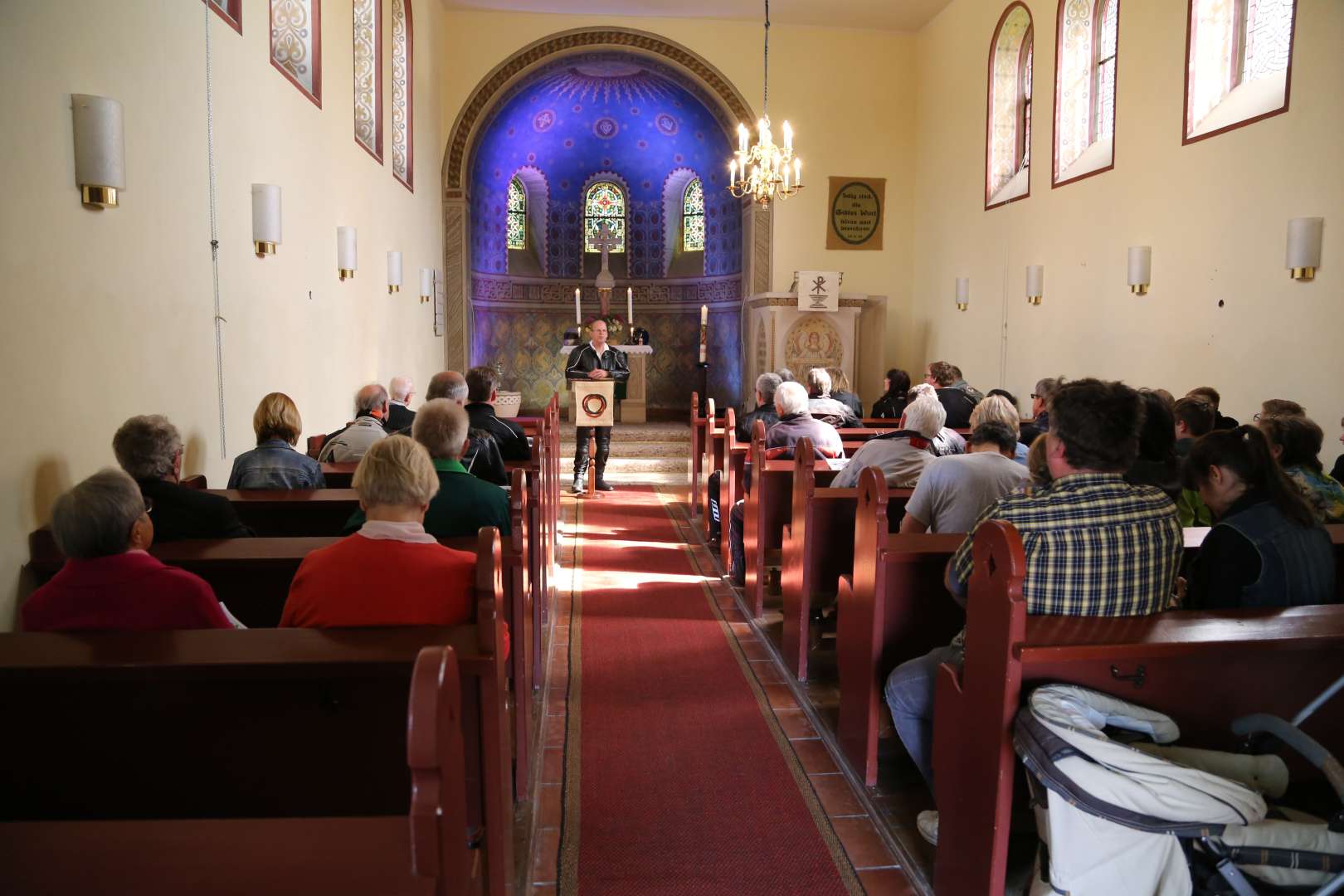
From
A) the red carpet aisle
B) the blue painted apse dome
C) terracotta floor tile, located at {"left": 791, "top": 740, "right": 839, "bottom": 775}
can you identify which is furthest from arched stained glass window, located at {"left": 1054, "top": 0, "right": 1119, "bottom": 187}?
terracotta floor tile, located at {"left": 791, "top": 740, "right": 839, "bottom": 775}

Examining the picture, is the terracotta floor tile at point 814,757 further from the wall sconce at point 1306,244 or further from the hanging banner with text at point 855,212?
the hanging banner with text at point 855,212

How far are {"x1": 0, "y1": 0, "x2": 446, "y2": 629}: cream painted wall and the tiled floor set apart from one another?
1.77 m

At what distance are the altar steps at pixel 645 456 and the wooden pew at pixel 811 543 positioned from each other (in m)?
5.84

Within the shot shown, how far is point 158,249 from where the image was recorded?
4.09 metres

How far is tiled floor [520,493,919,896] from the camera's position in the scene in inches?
107

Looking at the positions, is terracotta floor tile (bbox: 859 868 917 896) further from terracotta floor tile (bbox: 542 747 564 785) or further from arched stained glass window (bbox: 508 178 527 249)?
arched stained glass window (bbox: 508 178 527 249)

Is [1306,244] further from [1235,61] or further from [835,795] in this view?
[835,795]

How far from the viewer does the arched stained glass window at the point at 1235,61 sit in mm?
6047

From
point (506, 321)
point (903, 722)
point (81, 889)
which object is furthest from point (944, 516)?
point (506, 321)

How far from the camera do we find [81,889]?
1.40m

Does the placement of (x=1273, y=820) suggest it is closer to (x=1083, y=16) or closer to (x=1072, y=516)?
(x=1072, y=516)

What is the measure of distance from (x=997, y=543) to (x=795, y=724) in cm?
191

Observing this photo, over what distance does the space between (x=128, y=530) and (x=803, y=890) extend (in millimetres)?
1945

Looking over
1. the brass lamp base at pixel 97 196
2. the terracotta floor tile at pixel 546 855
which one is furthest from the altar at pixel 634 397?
the terracotta floor tile at pixel 546 855
